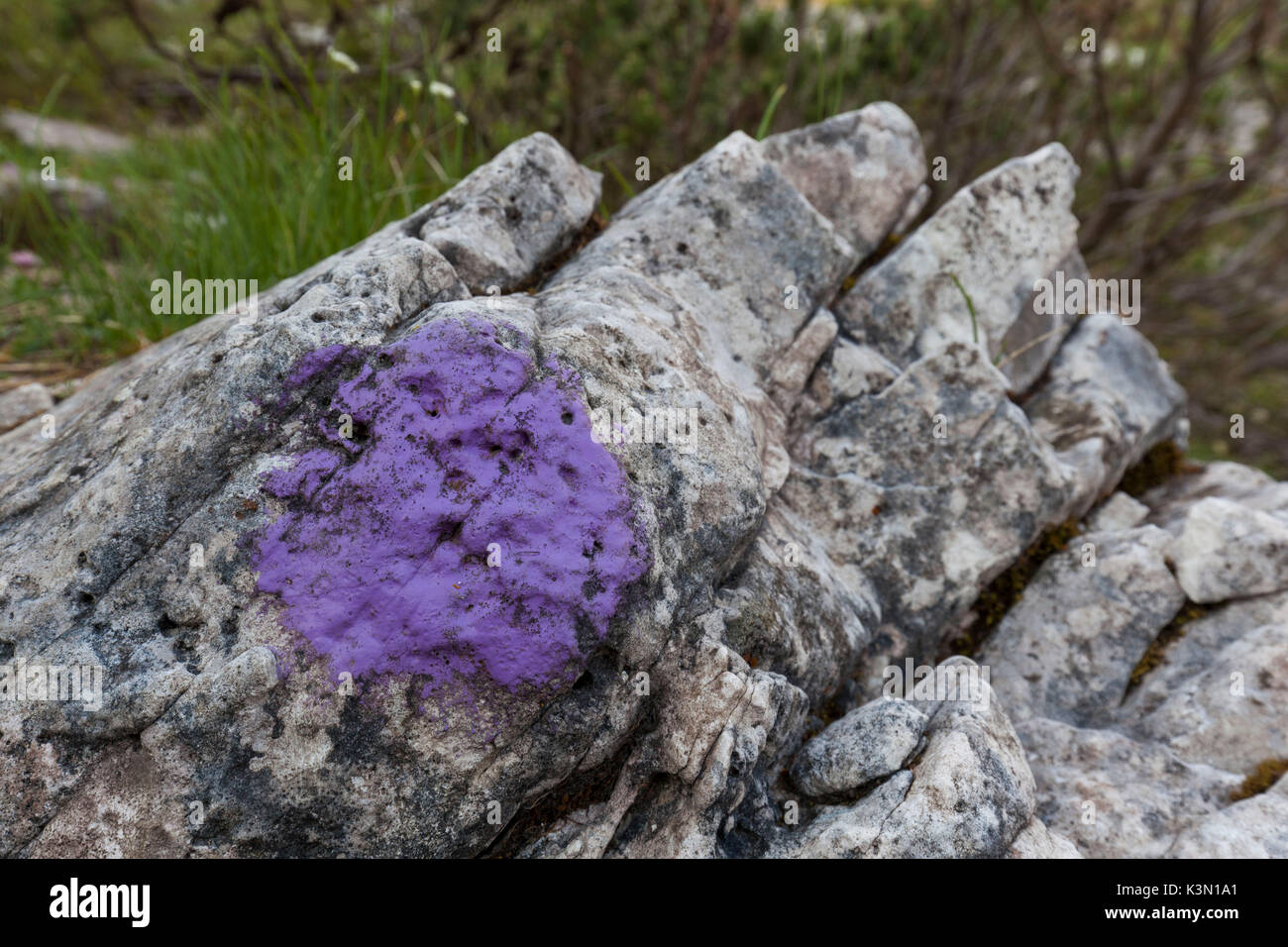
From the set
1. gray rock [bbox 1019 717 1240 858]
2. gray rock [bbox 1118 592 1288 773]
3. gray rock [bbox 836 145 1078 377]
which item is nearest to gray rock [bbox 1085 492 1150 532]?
gray rock [bbox 1118 592 1288 773]

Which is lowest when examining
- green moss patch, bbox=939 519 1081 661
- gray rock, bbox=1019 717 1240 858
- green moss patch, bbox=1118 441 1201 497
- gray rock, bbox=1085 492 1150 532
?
gray rock, bbox=1019 717 1240 858

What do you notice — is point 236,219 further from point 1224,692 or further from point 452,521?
point 1224,692

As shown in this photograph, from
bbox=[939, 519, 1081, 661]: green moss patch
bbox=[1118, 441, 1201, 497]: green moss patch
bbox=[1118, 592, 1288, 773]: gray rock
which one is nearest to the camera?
bbox=[1118, 592, 1288, 773]: gray rock

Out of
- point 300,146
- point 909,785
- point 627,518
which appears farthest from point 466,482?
point 300,146

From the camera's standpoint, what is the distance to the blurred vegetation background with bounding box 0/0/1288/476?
173 inches

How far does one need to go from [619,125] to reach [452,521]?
16.5ft

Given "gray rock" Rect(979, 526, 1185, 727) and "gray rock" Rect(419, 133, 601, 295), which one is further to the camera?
"gray rock" Rect(979, 526, 1185, 727)

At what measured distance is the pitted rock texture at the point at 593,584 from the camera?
81.0 inches

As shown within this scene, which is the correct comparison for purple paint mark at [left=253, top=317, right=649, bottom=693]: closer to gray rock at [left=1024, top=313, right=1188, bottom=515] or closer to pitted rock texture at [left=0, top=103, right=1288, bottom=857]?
pitted rock texture at [left=0, top=103, right=1288, bottom=857]

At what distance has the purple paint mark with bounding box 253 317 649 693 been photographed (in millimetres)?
2102

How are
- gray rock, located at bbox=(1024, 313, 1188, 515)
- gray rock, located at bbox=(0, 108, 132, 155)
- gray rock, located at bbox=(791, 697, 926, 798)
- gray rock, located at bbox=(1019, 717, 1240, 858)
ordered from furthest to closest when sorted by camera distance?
gray rock, located at bbox=(0, 108, 132, 155), gray rock, located at bbox=(1024, 313, 1188, 515), gray rock, located at bbox=(1019, 717, 1240, 858), gray rock, located at bbox=(791, 697, 926, 798)

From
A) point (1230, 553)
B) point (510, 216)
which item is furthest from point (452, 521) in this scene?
point (1230, 553)

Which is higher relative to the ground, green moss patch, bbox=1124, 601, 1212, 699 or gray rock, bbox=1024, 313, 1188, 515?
gray rock, bbox=1024, 313, 1188, 515

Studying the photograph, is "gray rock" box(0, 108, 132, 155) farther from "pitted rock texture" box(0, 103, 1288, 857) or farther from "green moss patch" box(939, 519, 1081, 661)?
"green moss patch" box(939, 519, 1081, 661)
